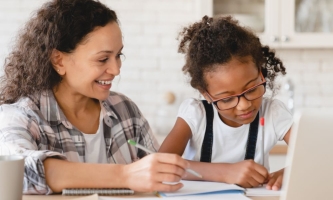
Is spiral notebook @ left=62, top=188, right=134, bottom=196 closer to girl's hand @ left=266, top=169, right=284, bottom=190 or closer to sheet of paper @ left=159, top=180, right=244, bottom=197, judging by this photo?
sheet of paper @ left=159, top=180, right=244, bottom=197

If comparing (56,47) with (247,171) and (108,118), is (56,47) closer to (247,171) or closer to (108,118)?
(108,118)

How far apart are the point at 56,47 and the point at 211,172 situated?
2.18 ft

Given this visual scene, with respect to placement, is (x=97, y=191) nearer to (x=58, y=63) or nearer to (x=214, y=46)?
(x=58, y=63)

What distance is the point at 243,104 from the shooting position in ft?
6.49

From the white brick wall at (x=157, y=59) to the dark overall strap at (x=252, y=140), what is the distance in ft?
5.46

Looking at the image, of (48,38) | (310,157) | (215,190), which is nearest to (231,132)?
(215,190)

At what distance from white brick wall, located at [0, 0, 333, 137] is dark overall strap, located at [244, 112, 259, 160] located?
1.66 metres

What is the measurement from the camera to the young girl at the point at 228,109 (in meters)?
1.94

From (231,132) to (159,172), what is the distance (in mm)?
722

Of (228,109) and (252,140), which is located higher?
(228,109)

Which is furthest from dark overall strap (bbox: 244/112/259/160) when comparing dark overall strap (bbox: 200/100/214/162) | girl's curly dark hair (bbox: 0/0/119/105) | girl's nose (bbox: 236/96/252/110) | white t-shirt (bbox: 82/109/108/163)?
girl's curly dark hair (bbox: 0/0/119/105)

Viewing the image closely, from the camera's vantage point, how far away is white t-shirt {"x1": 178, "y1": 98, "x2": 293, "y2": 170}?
2.23 meters

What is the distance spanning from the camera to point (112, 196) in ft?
5.17

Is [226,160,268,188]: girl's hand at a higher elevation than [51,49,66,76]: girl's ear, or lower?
lower
